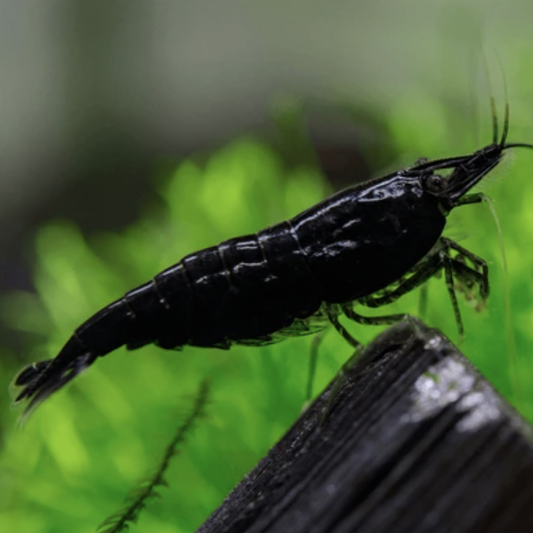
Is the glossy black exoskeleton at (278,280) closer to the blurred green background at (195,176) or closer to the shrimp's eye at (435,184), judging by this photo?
the shrimp's eye at (435,184)

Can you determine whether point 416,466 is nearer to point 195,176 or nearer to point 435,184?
point 435,184

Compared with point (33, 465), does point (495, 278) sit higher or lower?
lower

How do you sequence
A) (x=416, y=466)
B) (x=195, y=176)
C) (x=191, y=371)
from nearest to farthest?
(x=416, y=466), (x=191, y=371), (x=195, y=176)

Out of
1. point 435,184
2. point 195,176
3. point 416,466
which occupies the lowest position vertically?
point 416,466

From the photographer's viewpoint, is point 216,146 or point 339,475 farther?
point 216,146

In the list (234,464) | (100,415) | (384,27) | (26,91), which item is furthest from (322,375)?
(26,91)

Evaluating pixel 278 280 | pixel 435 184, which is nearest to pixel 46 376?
pixel 278 280

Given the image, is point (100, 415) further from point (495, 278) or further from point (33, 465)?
point (495, 278)
